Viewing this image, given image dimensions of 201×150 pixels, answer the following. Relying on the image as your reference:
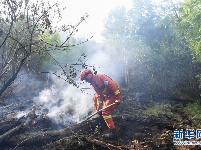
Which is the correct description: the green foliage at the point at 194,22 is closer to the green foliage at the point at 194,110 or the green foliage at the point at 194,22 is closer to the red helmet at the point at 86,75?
the green foliage at the point at 194,110

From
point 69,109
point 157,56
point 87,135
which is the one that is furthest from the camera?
point 157,56

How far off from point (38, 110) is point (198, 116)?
617 cm

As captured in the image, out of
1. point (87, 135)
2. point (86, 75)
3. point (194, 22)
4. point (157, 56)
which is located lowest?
point (87, 135)

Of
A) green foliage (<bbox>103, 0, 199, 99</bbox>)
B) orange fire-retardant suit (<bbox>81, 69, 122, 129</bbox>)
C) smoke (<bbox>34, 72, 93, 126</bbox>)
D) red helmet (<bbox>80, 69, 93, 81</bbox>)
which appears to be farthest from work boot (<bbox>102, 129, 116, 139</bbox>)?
green foliage (<bbox>103, 0, 199, 99</bbox>)

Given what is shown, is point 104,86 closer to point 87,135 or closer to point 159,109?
point 87,135

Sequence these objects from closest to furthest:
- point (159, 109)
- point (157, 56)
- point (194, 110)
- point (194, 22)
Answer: point (194, 22), point (194, 110), point (159, 109), point (157, 56)

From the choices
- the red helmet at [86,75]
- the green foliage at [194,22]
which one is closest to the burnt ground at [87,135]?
the red helmet at [86,75]

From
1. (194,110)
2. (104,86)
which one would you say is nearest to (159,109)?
(194,110)

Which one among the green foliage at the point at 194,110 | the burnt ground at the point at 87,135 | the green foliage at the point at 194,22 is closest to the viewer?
the burnt ground at the point at 87,135

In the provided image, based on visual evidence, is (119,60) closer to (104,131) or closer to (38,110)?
(38,110)

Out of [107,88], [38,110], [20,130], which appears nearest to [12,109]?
[38,110]

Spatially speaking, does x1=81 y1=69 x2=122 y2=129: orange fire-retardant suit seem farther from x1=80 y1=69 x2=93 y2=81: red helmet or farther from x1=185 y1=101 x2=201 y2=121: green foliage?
x1=185 y1=101 x2=201 y2=121: green foliage

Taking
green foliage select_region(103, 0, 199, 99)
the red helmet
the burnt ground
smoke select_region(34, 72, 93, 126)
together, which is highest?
green foliage select_region(103, 0, 199, 99)

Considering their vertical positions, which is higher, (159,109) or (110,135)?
(159,109)
